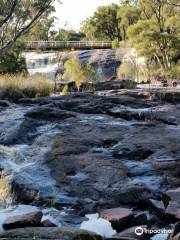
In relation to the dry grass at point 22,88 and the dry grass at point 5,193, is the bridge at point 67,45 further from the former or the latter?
the dry grass at point 5,193

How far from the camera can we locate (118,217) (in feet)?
19.9

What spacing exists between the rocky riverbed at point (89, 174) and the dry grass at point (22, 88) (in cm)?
745

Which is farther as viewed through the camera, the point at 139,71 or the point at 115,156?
the point at 139,71

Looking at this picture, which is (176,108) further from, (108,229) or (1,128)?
(108,229)

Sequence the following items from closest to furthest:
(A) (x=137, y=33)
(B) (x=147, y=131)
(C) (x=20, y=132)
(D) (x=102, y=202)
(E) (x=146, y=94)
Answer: (D) (x=102, y=202)
(B) (x=147, y=131)
(C) (x=20, y=132)
(E) (x=146, y=94)
(A) (x=137, y=33)

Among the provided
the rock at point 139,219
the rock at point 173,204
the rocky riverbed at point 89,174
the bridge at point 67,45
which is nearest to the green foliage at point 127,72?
the bridge at point 67,45

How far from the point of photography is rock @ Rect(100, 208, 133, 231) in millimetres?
5988

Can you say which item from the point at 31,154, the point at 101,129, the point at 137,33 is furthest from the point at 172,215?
the point at 137,33

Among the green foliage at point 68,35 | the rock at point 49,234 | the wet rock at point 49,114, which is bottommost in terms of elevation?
the rock at point 49,234

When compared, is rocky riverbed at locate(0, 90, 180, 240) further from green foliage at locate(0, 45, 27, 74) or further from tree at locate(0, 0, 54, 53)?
green foliage at locate(0, 45, 27, 74)

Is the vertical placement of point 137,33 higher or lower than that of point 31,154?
higher

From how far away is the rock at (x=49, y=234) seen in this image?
205 inches

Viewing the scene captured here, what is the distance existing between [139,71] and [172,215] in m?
32.0

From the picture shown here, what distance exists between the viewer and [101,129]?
33.4ft
